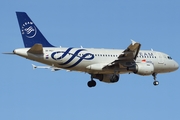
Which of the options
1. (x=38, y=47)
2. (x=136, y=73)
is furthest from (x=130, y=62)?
(x=38, y=47)

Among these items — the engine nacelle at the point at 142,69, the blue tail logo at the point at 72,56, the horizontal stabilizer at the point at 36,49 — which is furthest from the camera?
the engine nacelle at the point at 142,69

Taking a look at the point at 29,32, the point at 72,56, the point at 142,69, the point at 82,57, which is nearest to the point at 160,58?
the point at 142,69

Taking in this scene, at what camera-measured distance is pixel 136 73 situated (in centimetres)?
6100

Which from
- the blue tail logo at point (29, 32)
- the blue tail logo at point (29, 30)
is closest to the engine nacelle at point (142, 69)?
the blue tail logo at point (29, 32)

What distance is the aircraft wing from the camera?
5909 cm

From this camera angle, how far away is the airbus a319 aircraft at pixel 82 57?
191 ft

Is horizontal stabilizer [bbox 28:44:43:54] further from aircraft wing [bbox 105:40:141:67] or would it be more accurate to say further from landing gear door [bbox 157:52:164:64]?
landing gear door [bbox 157:52:164:64]

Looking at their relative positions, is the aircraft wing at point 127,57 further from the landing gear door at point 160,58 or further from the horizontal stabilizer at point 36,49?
the horizontal stabilizer at point 36,49

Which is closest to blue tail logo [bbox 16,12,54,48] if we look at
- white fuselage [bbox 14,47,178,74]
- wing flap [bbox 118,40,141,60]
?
white fuselage [bbox 14,47,178,74]

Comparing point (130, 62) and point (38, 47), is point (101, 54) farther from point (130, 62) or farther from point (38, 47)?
point (38, 47)

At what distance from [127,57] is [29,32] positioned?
1112cm

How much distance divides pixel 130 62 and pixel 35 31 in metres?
11.1

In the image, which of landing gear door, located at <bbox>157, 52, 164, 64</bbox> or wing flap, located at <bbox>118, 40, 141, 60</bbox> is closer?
wing flap, located at <bbox>118, 40, 141, 60</bbox>

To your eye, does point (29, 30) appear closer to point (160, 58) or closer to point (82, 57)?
point (82, 57)
